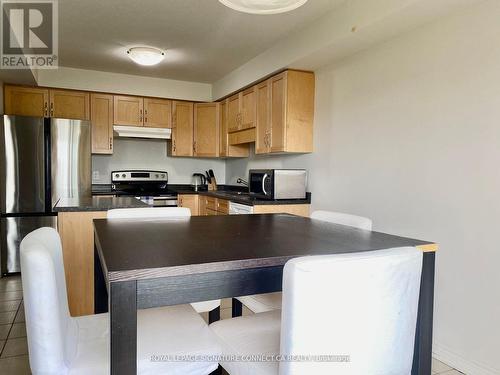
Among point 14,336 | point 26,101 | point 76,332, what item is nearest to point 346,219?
point 76,332

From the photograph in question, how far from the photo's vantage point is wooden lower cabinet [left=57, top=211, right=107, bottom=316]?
7.48ft

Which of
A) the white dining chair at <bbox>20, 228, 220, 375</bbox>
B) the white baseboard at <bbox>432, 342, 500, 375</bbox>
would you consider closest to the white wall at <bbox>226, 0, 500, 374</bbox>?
the white baseboard at <bbox>432, 342, 500, 375</bbox>

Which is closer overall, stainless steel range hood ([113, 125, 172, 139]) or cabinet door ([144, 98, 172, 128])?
stainless steel range hood ([113, 125, 172, 139])

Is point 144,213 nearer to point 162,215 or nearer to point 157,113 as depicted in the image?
point 162,215

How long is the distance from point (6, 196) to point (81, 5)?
2128mm

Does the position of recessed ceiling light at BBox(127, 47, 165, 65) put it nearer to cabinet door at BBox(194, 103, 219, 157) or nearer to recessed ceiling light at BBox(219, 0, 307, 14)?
cabinet door at BBox(194, 103, 219, 157)

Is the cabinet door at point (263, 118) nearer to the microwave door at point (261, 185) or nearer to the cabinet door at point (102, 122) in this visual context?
the microwave door at point (261, 185)

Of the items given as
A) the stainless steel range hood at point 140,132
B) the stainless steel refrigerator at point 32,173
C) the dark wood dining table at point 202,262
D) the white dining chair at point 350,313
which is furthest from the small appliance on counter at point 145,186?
the white dining chair at point 350,313

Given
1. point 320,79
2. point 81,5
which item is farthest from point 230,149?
point 81,5

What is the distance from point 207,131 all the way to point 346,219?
3.35 m

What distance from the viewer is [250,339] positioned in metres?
1.19

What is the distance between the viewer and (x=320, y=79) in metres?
3.31

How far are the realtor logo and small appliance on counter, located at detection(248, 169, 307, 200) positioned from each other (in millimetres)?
2184

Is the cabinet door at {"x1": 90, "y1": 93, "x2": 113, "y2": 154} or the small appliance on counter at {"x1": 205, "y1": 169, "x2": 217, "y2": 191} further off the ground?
the cabinet door at {"x1": 90, "y1": 93, "x2": 113, "y2": 154}
